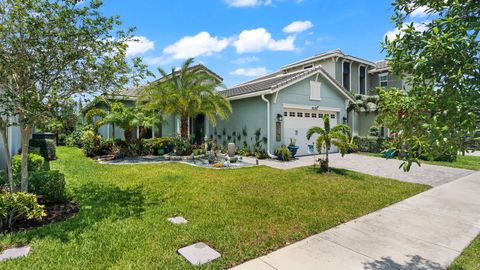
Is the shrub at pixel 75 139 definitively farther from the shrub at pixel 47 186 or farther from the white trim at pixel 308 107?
the white trim at pixel 308 107

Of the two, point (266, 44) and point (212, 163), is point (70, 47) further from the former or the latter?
point (266, 44)

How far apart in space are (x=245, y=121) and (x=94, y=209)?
37.9ft

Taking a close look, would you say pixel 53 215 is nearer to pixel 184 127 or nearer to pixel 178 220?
pixel 178 220

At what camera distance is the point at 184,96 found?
47.0 feet

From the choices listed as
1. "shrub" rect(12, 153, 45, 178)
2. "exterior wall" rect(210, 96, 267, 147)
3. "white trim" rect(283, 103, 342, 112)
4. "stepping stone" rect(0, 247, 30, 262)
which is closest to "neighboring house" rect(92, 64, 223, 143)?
"exterior wall" rect(210, 96, 267, 147)

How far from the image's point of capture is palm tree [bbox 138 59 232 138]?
46.7 feet

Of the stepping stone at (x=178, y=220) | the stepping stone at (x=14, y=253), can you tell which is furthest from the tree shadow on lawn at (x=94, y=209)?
the stepping stone at (x=178, y=220)

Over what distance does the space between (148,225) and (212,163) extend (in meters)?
7.86

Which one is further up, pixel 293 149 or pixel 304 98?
pixel 304 98

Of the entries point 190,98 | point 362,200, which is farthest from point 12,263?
point 190,98

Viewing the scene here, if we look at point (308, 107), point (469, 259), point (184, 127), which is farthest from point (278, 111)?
point (469, 259)

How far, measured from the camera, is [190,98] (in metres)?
14.2

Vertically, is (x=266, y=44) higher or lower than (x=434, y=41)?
higher

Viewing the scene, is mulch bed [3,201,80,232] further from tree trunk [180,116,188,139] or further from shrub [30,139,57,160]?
shrub [30,139,57,160]
